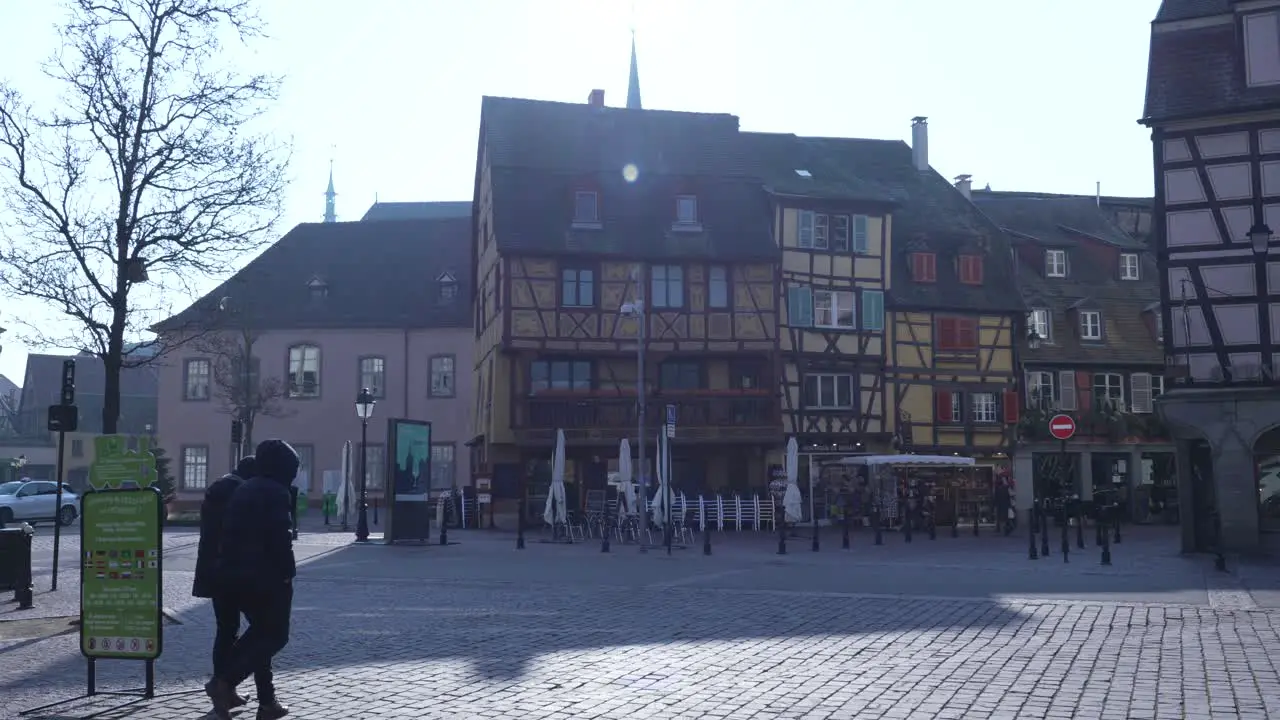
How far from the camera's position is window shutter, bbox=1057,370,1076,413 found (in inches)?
1925

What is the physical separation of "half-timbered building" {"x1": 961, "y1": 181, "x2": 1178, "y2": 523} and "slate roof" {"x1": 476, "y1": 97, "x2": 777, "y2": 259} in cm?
1234

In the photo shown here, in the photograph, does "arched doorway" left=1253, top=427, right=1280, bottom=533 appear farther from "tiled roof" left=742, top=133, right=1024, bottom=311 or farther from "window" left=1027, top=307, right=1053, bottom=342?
"window" left=1027, top=307, right=1053, bottom=342

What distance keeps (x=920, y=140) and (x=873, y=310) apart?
13.7 metres

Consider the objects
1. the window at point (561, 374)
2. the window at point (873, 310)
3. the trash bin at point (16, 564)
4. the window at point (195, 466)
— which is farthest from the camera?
the window at point (195, 466)

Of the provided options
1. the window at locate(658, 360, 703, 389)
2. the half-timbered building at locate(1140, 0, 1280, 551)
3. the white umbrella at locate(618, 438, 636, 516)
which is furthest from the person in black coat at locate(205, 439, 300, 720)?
the window at locate(658, 360, 703, 389)

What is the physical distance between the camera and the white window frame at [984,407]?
45438mm

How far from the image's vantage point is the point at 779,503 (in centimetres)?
3825

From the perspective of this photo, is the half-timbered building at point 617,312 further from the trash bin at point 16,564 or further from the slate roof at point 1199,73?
the trash bin at point 16,564

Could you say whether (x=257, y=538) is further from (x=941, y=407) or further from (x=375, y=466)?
(x=375, y=466)

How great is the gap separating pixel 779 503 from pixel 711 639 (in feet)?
85.7

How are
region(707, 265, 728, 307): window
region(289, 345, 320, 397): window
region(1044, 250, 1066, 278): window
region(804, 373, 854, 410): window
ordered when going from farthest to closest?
1. region(289, 345, 320, 397): window
2. region(1044, 250, 1066, 278): window
3. region(804, 373, 854, 410): window
4. region(707, 265, 728, 307): window

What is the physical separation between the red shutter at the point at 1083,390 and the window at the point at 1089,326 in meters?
1.51

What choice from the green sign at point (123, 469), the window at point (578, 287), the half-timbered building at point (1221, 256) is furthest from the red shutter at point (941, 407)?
the green sign at point (123, 469)

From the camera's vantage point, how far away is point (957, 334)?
4544cm
